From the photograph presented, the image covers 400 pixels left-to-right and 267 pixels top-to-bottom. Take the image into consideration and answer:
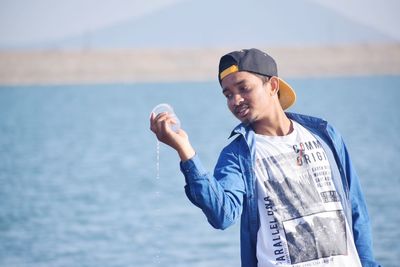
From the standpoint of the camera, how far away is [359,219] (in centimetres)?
368

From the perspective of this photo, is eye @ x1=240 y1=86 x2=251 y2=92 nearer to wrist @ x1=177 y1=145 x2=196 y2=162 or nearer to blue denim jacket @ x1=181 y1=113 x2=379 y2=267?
blue denim jacket @ x1=181 y1=113 x2=379 y2=267

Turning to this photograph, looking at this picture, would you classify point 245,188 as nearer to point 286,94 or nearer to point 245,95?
point 245,95

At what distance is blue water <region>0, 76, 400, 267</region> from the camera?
11.5 meters

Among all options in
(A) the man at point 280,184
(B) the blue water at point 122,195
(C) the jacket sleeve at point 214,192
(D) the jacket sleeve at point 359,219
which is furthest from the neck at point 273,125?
(B) the blue water at point 122,195

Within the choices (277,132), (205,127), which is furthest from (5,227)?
(205,127)

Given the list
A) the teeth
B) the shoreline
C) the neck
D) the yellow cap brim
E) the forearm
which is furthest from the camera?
the shoreline

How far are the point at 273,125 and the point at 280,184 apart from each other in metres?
0.30

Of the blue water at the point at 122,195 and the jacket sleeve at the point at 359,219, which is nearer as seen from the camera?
the jacket sleeve at the point at 359,219

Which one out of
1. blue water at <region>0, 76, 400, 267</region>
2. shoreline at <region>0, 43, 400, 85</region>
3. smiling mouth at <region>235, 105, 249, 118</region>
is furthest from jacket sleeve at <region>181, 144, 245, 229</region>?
shoreline at <region>0, 43, 400, 85</region>

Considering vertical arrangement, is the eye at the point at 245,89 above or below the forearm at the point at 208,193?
above

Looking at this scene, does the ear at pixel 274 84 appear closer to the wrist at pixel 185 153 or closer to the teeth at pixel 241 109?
the teeth at pixel 241 109

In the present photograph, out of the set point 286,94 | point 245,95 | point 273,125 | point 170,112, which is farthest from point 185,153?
point 286,94

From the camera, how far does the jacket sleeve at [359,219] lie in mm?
3660

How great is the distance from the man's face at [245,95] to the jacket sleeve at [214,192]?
31 cm
